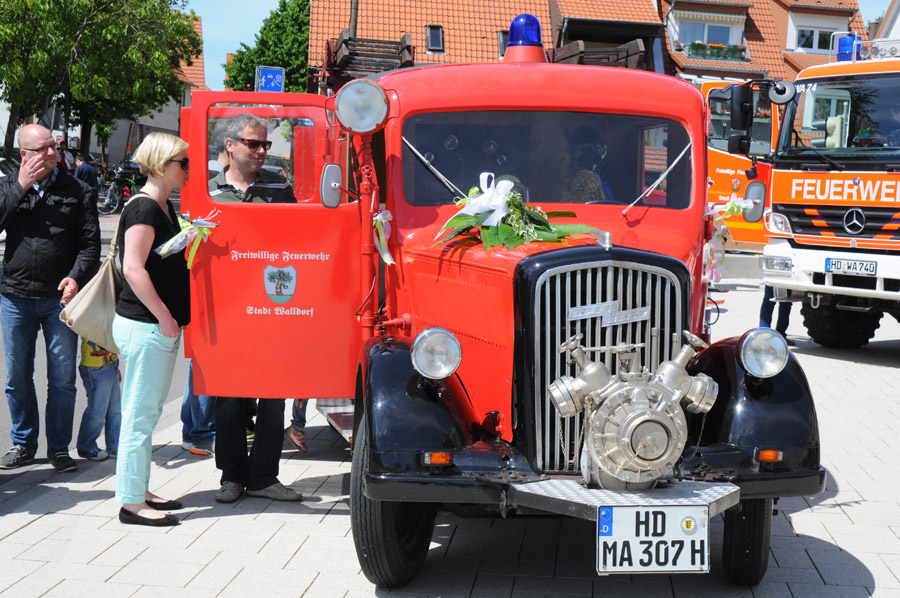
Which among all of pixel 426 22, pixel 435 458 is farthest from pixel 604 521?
pixel 426 22

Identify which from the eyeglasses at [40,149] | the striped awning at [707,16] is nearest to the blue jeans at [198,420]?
the eyeglasses at [40,149]

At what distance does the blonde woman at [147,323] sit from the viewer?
5078 mm

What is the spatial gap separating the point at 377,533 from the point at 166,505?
1702 mm

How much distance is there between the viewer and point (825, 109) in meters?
11.0

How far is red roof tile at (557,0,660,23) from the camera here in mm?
39656

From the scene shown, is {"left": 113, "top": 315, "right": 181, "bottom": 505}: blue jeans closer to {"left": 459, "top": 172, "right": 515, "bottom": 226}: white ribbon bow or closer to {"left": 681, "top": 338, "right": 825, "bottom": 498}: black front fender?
{"left": 459, "top": 172, "right": 515, "bottom": 226}: white ribbon bow

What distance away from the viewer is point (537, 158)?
5.28 m

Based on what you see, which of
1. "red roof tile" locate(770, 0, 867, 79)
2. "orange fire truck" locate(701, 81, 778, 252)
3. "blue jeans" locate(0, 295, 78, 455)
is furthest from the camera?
"red roof tile" locate(770, 0, 867, 79)

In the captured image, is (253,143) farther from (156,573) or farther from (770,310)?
(770,310)

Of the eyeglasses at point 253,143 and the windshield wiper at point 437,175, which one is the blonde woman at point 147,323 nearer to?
the eyeglasses at point 253,143

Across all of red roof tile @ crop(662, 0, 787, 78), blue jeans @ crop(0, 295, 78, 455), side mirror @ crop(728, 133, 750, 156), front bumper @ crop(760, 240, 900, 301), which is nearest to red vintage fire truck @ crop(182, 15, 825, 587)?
blue jeans @ crop(0, 295, 78, 455)

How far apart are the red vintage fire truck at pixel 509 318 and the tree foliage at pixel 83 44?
690 inches

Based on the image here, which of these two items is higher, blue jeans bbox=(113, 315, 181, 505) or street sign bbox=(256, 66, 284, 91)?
street sign bbox=(256, 66, 284, 91)

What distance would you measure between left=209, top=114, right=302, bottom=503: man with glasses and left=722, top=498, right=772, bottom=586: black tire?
240 centimetres
